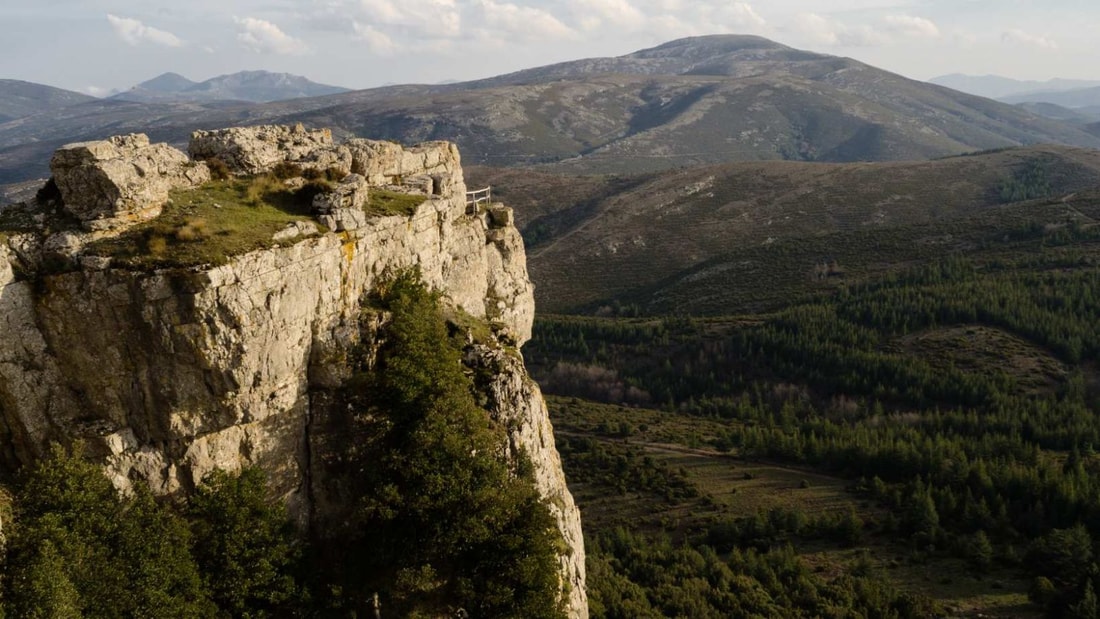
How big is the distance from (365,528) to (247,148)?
47.3 ft

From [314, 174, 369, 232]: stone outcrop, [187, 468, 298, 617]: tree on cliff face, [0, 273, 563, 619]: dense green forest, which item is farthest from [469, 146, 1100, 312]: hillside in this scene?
[187, 468, 298, 617]: tree on cliff face

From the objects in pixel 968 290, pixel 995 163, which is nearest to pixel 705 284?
pixel 968 290

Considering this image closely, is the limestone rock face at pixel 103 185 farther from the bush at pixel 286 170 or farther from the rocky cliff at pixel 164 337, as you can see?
the bush at pixel 286 170

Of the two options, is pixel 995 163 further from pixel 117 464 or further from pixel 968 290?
pixel 117 464

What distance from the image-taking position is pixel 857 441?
69375 mm

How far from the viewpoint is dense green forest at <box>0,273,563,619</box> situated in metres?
16.4

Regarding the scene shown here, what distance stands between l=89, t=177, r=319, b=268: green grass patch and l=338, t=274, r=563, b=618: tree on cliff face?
536cm

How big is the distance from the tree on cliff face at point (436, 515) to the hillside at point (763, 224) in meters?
106

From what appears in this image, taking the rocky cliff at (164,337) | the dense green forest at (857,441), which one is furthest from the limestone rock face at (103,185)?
the dense green forest at (857,441)

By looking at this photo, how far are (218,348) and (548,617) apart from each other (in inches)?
471

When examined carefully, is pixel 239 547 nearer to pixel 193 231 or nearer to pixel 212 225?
pixel 193 231

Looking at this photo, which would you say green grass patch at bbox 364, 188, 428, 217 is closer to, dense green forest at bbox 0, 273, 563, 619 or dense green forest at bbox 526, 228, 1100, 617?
dense green forest at bbox 0, 273, 563, 619

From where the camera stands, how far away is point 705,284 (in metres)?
132

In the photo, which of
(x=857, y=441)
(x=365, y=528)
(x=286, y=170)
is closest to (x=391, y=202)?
(x=286, y=170)
